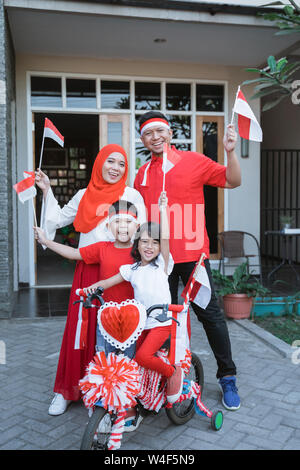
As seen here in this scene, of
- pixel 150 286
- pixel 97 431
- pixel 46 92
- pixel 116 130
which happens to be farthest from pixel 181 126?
pixel 97 431

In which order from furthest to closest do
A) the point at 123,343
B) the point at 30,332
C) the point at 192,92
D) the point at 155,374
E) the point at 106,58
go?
the point at 192,92 < the point at 106,58 < the point at 30,332 < the point at 155,374 < the point at 123,343

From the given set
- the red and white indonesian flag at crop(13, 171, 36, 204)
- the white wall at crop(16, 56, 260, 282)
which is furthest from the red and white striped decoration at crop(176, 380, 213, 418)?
the white wall at crop(16, 56, 260, 282)

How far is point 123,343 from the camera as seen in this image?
7.76ft

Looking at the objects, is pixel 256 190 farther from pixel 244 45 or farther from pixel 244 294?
pixel 244 294

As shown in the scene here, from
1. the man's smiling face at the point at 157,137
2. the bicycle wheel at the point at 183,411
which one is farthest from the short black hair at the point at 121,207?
the bicycle wheel at the point at 183,411

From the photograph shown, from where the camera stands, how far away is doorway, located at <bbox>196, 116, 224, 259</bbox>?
293 inches

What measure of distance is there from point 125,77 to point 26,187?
4720 mm

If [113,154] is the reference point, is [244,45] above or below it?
above

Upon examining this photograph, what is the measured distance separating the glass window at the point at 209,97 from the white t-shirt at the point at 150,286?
541cm

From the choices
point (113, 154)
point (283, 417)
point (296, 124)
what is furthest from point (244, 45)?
point (283, 417)

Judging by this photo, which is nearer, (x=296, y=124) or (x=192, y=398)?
(x=192, y=398)

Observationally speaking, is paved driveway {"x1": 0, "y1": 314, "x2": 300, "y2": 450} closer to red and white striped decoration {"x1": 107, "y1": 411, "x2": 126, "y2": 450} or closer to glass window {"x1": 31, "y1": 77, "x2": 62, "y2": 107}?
red and white striped decoration {"x1": 107, "y1": 411, "x2": 126, "y2": 450}

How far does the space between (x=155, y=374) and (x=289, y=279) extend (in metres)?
5.34
